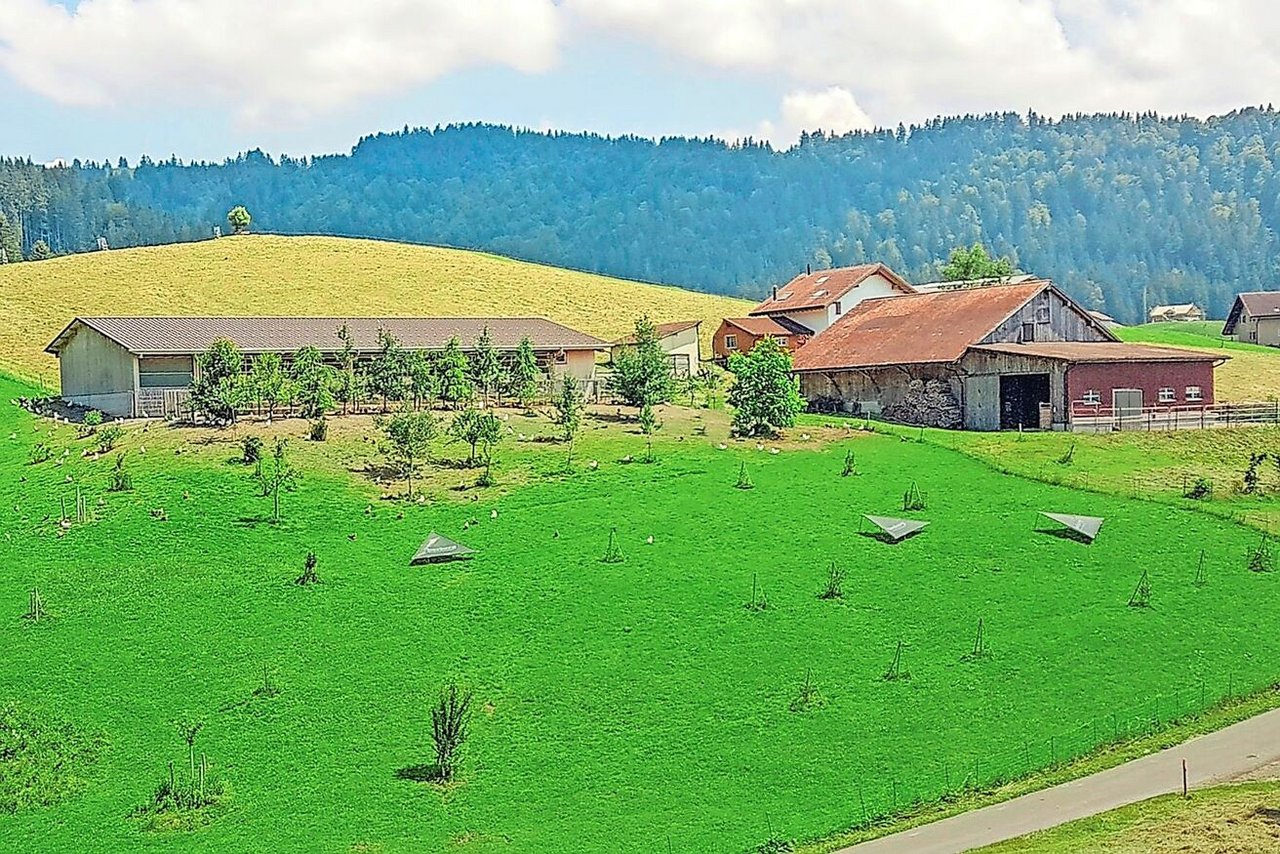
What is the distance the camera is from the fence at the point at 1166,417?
5006 centimetres

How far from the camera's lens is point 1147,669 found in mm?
27281

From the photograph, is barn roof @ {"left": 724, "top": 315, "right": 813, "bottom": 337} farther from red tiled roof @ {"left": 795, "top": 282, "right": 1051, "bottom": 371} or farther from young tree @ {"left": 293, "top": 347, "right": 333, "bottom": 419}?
young tree @ {"left": 293, "top": 347, "right": 333, "bottom": 419}

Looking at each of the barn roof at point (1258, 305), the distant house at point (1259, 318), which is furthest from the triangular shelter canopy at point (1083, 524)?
the barn roof at point (1258, 305)

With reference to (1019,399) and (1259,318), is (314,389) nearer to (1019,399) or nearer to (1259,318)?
(1019,399)

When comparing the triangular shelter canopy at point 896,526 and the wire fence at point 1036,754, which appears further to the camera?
the triangular shelter canopy at point 896,526

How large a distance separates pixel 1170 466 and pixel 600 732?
27303mm

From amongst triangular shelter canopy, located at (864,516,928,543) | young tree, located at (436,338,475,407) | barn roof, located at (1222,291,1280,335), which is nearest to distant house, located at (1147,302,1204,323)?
barn roof, located at (1222,291,1280,335)

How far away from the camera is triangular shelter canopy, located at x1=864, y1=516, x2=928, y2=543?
3488 cm

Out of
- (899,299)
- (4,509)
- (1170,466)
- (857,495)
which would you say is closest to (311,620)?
(4,509)

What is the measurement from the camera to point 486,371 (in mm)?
52594

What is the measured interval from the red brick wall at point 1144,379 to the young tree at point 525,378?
832 inches

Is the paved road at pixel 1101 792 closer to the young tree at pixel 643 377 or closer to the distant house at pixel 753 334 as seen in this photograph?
the young tree at pixel 643 377

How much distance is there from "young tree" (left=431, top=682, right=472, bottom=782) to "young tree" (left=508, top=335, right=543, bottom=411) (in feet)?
88.9

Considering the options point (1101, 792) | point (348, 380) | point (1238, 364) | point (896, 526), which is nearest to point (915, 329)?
point (348, 380)
